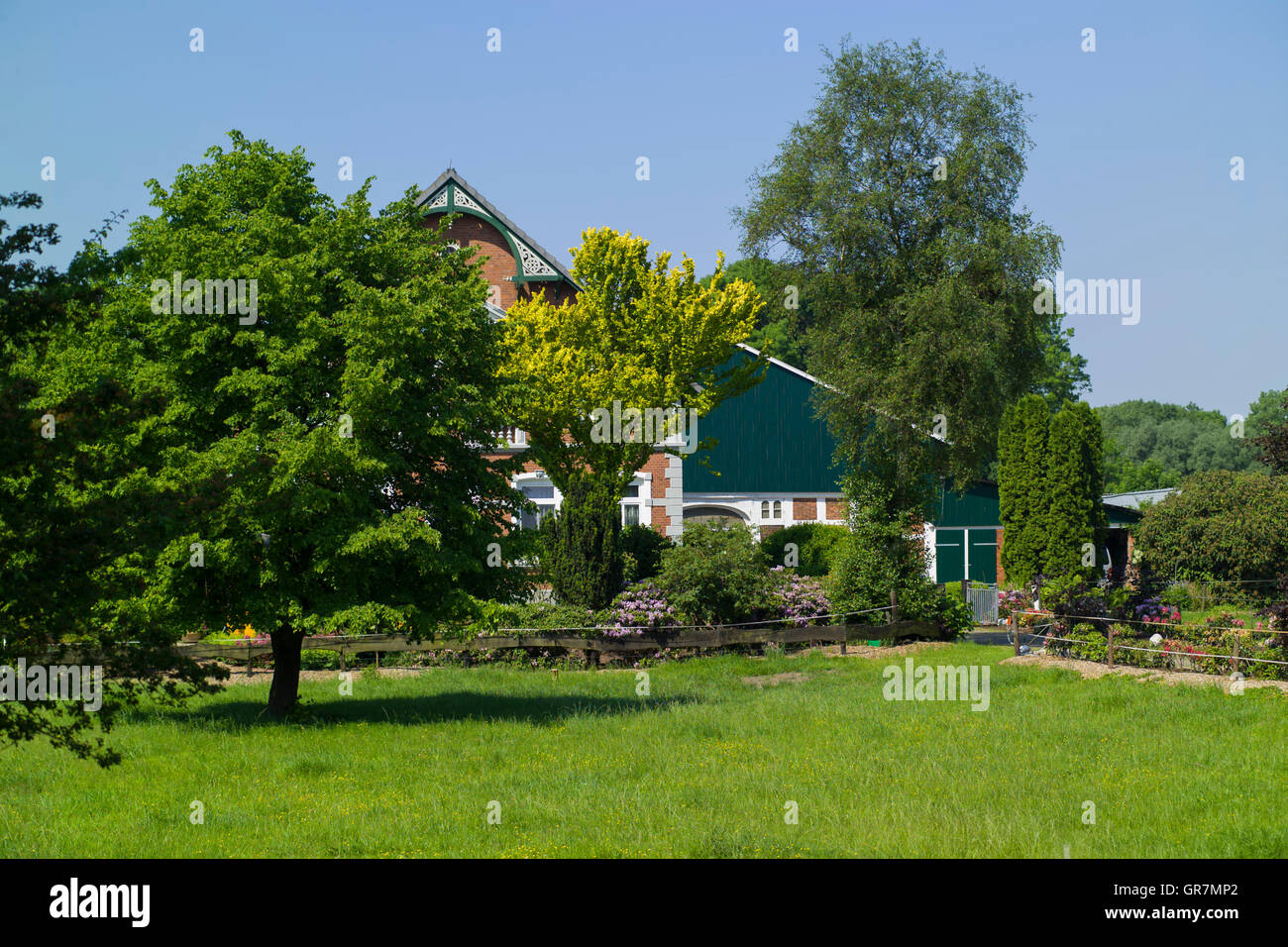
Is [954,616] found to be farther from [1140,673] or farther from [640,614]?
[1140,673]

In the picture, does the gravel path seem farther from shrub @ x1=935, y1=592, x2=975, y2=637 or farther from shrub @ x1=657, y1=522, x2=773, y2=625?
shrub @ x1=657, y1=522, x2=773, y2=625

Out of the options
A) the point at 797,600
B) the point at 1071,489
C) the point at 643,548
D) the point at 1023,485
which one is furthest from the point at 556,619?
the point at 1071,489

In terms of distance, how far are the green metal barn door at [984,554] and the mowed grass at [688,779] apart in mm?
27023

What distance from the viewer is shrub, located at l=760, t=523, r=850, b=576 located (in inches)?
1527

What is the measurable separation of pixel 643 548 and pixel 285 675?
50.6ft

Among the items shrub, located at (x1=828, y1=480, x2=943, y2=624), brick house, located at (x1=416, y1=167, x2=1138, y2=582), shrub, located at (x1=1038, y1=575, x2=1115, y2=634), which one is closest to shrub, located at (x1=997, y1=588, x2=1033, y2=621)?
brick house, located at (x1=416, y1=167, x2=1138, y2=582)

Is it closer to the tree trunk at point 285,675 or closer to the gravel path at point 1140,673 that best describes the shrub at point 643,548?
the gravel path at point 1140,673

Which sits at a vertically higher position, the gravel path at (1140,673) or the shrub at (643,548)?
the shrub at (643,548)

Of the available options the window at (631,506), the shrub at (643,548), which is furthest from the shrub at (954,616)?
the window at (631,506)

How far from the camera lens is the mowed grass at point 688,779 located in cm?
1028
